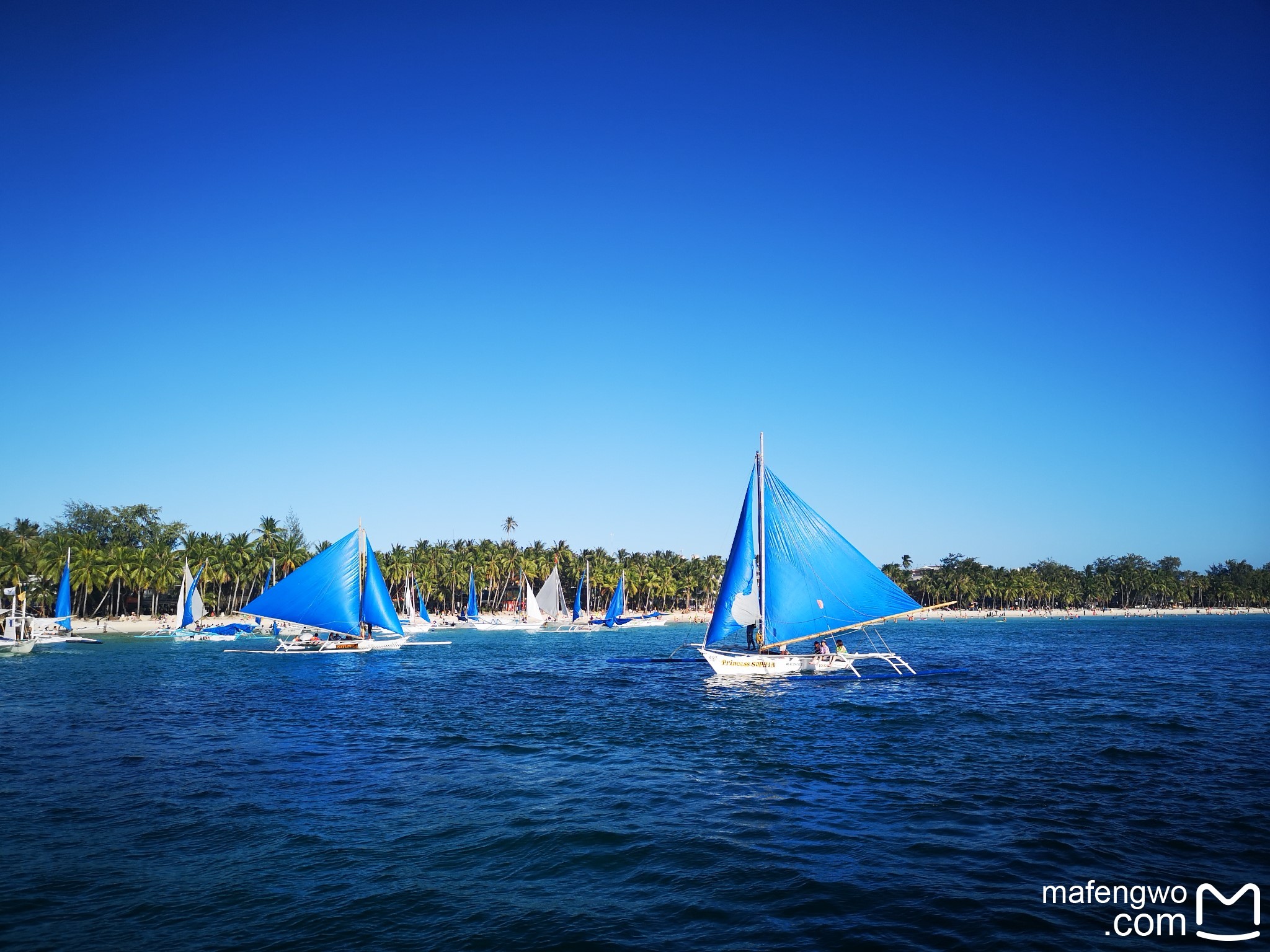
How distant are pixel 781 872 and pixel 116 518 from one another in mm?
141147

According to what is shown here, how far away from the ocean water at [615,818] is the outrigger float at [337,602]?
20812 millimetres

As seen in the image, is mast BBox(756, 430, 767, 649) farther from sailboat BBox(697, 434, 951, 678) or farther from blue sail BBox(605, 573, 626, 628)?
blue sail BBox(605, 573, 626, 628)

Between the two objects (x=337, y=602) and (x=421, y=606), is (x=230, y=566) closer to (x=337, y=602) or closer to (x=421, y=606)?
(x=421, y=606)

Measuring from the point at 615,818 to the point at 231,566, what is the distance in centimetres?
11159

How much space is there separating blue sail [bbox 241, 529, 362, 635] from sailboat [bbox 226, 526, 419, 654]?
0.05m

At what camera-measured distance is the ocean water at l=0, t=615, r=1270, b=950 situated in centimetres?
1191

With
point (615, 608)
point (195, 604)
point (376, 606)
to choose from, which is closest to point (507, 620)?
point (615, 608)

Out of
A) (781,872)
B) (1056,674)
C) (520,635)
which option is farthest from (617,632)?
(781,872)

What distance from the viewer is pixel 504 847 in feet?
50.8

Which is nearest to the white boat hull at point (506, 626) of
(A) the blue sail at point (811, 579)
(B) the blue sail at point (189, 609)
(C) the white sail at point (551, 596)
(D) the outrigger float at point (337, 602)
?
(C) the white sail at point (551, 596)

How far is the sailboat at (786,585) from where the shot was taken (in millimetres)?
40562

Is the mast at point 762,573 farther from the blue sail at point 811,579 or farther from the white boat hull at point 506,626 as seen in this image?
the white boat hull at point 506,626

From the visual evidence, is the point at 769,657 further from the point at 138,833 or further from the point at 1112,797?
the point at 138,833

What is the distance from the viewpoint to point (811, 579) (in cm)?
4066
